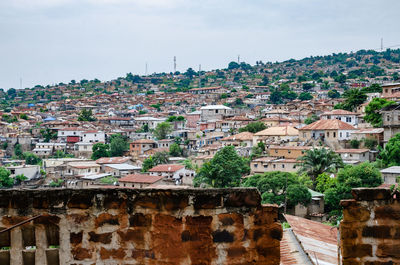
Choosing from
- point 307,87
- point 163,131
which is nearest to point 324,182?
point 163,131

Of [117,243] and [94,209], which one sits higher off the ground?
[94,209]

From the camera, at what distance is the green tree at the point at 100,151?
59344 millimetres

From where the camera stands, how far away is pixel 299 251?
→ 936cm

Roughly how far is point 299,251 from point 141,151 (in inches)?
1969

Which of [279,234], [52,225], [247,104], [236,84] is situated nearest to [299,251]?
[279,234]

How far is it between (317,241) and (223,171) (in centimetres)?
2759

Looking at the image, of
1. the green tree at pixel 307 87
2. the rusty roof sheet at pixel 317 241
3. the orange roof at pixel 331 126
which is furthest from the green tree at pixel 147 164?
the green tree at pixel 307 87

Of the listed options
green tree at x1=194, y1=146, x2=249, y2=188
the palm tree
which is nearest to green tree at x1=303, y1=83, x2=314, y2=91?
green tree at x1=194, y1=146, x2=249, y2=188

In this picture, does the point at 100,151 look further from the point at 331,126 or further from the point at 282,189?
the point at 282,189

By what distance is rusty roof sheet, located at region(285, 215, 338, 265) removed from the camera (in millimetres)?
8734

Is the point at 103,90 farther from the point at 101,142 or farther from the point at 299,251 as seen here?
the point at 299,251

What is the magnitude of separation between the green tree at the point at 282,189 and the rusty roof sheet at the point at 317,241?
51.5 ft

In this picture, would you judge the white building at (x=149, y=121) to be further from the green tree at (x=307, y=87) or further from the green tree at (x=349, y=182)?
the green tree at (x=349, y=182)

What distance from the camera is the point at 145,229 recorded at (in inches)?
147
